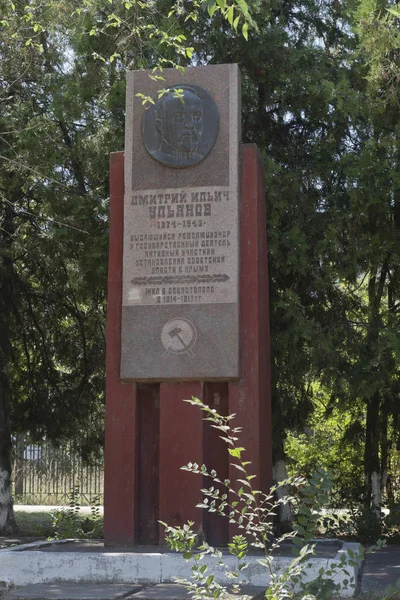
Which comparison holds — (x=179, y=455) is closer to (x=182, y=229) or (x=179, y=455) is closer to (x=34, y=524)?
(x=182, y=229)

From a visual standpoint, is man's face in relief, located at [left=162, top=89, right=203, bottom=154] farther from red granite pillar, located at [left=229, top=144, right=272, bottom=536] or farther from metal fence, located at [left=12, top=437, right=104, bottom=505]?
metal fence, located at [left=12, top=437, right=104, bottom=505]

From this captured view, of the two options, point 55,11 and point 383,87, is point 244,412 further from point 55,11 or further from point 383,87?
point 55,11

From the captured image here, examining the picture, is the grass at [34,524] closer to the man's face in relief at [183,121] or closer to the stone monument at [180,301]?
the stone monument at [180,301]

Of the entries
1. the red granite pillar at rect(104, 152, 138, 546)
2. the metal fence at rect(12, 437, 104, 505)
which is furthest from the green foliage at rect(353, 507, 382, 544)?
the metal fence at rect(12, 437, 104, 505)

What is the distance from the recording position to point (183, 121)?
29.2ft

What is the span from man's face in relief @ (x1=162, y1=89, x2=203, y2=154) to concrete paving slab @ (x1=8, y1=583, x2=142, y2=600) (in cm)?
427

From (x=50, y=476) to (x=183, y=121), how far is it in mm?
12294

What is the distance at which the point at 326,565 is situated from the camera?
690 centimetres

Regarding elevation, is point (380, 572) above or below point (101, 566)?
below

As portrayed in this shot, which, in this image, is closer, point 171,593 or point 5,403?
point 171,593

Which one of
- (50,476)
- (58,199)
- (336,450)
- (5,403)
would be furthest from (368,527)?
(50,476)

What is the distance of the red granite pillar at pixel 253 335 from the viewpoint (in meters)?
8.19

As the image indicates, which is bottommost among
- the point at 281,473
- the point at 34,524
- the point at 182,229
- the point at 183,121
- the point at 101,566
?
the point at 34,524

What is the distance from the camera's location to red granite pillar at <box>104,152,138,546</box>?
8.41 metres
